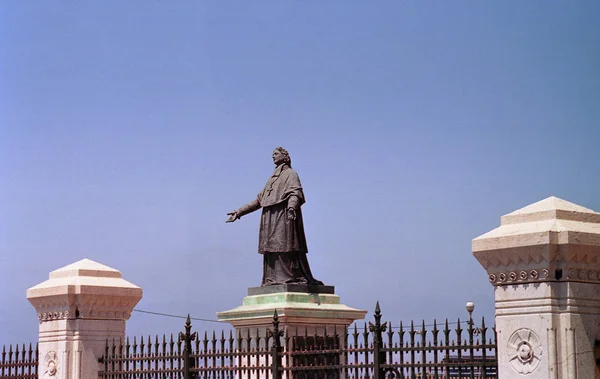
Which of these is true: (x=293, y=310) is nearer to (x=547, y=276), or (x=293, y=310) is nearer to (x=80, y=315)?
(x=80, y=315)

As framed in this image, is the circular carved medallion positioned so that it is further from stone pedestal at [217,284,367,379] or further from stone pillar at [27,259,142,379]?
stone pillar at [27,259,142,379]

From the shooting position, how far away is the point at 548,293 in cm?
1009

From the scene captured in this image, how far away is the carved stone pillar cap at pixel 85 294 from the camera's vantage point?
15.4 metres

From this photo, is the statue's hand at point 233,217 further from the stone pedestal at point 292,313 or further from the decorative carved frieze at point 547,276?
the decorative carved frieze at point 547,276

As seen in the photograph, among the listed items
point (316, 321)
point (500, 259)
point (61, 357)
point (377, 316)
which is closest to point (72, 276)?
point (61, 357)

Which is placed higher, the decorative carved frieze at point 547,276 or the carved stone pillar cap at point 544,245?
the carved stone pillar cap at point 544,245

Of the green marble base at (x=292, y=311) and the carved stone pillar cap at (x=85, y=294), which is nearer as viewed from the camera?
the green marble base at (x=292, y=311)

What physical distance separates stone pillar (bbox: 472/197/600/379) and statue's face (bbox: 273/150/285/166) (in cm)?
532

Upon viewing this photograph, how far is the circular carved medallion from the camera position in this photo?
33.1 feet

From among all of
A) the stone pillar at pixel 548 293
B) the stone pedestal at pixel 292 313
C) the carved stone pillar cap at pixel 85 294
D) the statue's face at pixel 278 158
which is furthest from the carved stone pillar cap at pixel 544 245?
the carved stone pillar cap at pixel 85 294

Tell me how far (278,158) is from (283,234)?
1.15 metres

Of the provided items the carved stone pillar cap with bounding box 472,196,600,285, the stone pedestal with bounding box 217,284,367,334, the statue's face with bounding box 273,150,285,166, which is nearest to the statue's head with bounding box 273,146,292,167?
the statue's face with bounding box 273,150,285,166

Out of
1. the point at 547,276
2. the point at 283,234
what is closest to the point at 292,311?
the point at 283,234

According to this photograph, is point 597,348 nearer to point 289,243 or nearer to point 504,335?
point 504,335
